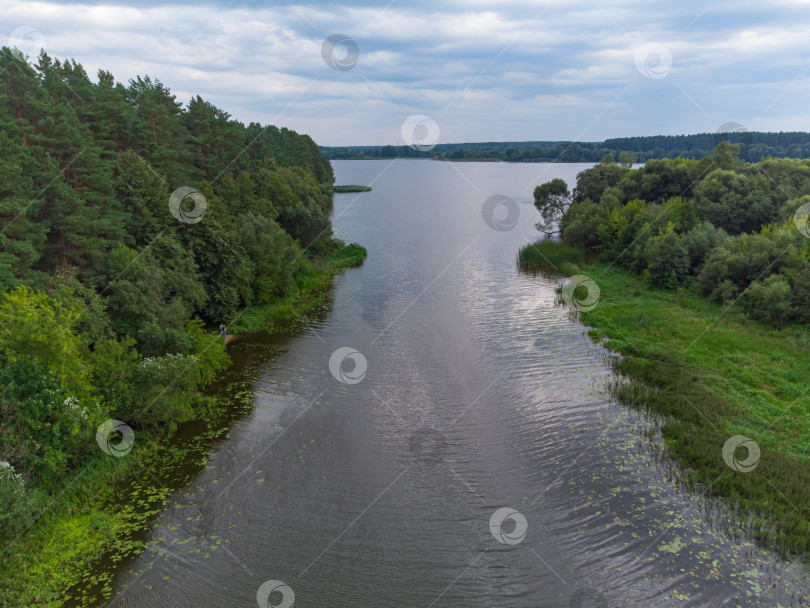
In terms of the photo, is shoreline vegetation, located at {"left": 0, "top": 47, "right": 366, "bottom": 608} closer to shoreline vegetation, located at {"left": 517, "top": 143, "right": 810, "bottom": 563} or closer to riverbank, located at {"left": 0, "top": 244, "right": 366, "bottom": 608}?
riverbank, located at {"left": 0, "top": 244, "right": 366, "bottom": 608}

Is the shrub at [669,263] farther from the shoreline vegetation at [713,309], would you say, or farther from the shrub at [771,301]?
the shrub at [771,301]

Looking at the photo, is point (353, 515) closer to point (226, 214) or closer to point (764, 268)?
point (226, 214)

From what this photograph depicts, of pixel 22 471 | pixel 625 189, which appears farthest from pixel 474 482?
pixel 625 189

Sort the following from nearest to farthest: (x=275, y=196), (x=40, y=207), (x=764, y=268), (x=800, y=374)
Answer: (x=40, y=207)
(x=800, y=374)
(x=764, y=268)
(x=275, y=196)

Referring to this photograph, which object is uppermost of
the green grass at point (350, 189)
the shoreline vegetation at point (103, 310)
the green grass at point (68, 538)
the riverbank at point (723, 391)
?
the green grass at point (350, 189)

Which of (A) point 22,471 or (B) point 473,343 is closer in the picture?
(A) point 22,471

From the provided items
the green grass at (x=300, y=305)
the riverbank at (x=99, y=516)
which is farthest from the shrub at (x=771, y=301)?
the riverbank at (x=99, y=516)
